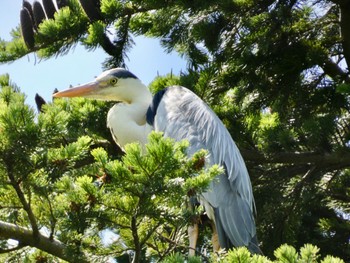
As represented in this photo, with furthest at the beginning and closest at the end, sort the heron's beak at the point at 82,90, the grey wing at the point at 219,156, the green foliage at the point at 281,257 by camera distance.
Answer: the heron's beak at the point at 82,90, the grey wing at the point at 219,156, the green foliage at the point at 281,257

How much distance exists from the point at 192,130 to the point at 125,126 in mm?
380

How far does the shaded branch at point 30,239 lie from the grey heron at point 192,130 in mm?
845

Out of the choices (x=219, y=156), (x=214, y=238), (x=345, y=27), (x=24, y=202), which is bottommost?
(x=24, y=202)

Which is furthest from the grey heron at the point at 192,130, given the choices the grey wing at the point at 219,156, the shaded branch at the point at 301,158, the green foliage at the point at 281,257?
the green foliage at the point at 281,257

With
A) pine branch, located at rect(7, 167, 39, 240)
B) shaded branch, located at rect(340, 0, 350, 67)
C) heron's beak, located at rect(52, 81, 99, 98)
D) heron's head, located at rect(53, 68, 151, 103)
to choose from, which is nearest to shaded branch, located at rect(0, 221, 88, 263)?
pine branch, located at rect(7, 167, 39, 240)

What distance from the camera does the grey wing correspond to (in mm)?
3895

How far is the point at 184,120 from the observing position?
4.43 metres

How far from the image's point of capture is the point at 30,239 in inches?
124

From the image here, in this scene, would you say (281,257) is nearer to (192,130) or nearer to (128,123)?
(192,130)

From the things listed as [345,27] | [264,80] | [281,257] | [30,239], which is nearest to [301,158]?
[264,80]

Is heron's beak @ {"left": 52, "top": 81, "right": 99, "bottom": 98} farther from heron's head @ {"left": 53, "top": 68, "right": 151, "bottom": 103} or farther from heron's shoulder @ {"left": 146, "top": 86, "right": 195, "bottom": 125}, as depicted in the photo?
heron's shoulder @ {"left": 146, "top": 86, "right": 195, "bottom": 125}

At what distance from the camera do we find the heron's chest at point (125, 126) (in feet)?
14.8

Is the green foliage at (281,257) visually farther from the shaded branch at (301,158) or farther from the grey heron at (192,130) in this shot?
the shaded branch at (301,158)

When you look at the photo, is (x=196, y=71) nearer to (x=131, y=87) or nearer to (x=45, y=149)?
(x=131, y=87)
